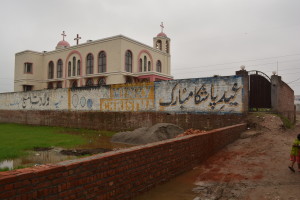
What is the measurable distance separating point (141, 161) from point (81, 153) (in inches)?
191

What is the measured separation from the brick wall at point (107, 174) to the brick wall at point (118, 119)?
6.16 meters

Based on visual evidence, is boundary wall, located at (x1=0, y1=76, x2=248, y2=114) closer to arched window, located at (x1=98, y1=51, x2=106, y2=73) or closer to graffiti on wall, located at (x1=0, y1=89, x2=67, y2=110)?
graffiti on wall, located at (x1=0, y1=89, x2=67, y2=110)

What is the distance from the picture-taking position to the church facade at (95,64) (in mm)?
24095

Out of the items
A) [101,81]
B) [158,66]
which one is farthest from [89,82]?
[158,66]

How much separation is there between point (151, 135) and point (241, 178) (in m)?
5.74

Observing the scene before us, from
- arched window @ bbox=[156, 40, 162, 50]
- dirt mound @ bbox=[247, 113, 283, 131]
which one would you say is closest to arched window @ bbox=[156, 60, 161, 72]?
arched window @ bbox=[156, 40, 162, 50]

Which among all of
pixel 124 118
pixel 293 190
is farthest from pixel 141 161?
pixel 124 118

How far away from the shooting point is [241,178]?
5254mm

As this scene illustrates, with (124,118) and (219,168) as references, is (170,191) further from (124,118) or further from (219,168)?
(124,118)

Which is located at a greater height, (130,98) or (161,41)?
(161,41)

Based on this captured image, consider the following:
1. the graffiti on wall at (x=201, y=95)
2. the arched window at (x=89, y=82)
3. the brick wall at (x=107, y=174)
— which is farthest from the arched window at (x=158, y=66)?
the brick wall at (x=107, y=174)

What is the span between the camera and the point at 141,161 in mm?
4398

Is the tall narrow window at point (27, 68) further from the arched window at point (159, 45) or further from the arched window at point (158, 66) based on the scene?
the arched window at point (159, 45)

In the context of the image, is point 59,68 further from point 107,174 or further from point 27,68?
point 107,174
